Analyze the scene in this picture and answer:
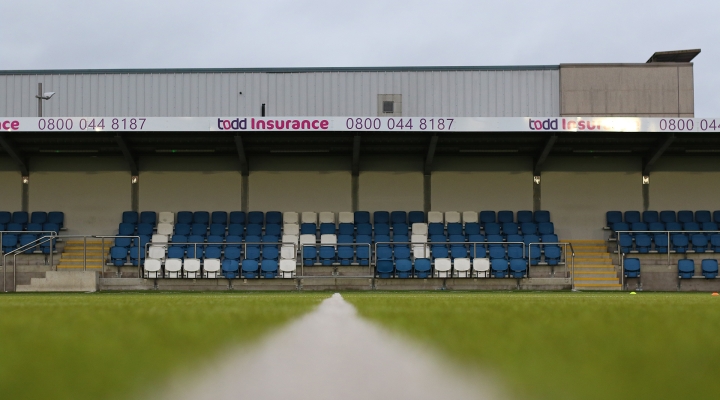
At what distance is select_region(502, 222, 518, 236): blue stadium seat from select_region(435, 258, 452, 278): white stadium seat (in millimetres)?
3965

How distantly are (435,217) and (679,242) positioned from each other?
24.5 feet

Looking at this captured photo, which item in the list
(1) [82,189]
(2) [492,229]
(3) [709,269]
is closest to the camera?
(3) [709,269]

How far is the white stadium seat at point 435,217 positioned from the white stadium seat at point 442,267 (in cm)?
390

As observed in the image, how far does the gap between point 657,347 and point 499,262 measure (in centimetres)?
2069

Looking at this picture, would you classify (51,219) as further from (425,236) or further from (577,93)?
(577,93)

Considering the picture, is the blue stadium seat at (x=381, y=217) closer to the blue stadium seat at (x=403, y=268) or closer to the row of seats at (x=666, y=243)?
the blue stadium seat at (x=403, y=268)

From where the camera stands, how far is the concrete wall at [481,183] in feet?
86.3

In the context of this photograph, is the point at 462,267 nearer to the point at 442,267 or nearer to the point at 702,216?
the point at 442,267

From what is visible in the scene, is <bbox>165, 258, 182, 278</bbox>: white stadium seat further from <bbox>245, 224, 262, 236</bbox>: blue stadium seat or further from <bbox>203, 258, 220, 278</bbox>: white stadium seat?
<bbox>245, 224, 262, 236</bbox>: blue stadium seat

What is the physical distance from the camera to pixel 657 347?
3.45 feet

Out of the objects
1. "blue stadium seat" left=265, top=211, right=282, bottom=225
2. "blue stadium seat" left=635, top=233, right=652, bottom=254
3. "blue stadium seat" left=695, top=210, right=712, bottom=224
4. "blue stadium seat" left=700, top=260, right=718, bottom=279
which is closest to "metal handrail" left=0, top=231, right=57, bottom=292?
"blue stadium seat" left=265, top=211, right=282, bottom=225

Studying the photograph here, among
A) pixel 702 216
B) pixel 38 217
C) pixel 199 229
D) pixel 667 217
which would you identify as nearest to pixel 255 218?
pixel 199 229

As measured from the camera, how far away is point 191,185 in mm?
26422

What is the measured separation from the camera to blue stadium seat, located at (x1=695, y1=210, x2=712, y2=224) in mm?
25281
